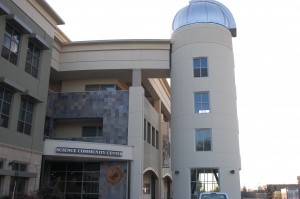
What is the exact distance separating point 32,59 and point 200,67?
48.5ft

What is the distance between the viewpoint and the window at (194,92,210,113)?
109 ft

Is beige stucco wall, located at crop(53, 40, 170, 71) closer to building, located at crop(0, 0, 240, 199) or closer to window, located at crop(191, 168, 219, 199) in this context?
building, located at crop(0, 0, 240, 199)

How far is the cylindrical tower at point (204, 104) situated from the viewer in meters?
31.8

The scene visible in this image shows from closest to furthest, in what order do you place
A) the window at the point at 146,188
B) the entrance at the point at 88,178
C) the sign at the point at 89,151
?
1. the sign at the point at 89,151
2. the entrance at the point at 88,178
3. the window at the point at 146,188

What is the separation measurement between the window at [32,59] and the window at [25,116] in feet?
7.46

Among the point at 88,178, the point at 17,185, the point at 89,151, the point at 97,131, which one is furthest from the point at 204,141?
the point at 17,185

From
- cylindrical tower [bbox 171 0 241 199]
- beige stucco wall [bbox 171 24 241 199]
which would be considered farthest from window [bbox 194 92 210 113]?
beige stucco wall [bbox 171 24 241 199]

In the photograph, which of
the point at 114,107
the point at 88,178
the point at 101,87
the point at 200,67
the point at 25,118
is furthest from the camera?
the point at 101,87

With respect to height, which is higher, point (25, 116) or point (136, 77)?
point (136, 77)

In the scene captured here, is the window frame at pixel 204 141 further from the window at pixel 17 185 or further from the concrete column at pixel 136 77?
the window at pixel 17 185

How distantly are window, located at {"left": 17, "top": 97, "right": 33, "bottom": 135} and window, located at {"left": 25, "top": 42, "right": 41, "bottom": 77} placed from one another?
2.27 m

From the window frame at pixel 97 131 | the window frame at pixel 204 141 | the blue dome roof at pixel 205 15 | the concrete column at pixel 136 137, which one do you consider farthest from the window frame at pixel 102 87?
the window frame at pixel 204 141

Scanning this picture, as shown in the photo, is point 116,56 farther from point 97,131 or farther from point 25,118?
point 25,118

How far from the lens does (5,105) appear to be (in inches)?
968
